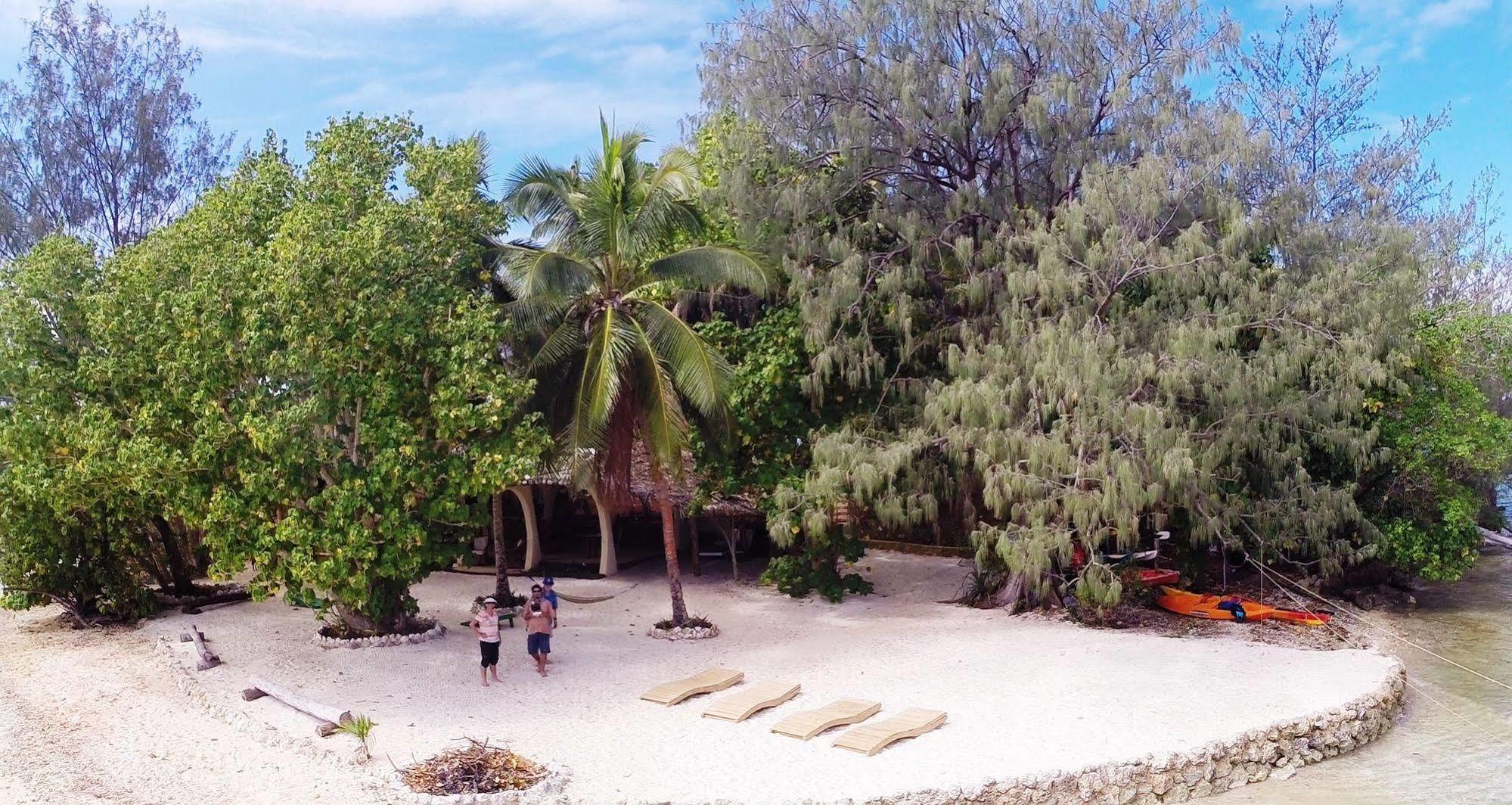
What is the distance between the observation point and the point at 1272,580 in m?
19.1

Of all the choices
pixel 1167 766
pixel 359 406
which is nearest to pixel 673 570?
pixel 359 406

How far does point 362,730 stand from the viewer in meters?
10.1

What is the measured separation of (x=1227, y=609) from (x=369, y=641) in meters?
12.7

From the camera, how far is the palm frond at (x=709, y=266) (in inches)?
583

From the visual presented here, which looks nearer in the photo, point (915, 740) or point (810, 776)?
point (810, 776)

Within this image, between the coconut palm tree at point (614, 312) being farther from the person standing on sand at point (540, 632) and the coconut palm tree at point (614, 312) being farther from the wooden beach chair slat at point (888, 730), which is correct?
the wooden beach chair slat at point (888, 730)

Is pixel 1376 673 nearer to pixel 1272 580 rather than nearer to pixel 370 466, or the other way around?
pixel 1272 580

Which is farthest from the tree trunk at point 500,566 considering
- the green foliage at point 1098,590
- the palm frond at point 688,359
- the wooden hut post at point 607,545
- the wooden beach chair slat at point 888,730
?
the green foliage at point 1098,590

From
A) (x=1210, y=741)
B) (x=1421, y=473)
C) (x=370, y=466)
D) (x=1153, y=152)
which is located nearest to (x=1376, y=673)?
(x=1210, y=741)

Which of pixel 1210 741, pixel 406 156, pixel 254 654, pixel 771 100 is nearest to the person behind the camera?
pixel 1210 741

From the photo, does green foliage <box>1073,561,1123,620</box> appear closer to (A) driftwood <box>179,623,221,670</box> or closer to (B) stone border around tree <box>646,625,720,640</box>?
(B) stone border around tree <box>646,625,720,640</box>

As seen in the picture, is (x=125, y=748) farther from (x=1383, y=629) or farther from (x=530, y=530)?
(x=1383, y=629)

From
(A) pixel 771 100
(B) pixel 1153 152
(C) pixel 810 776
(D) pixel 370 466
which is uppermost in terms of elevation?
(A) pixel 771 100

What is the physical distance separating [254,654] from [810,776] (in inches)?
332
